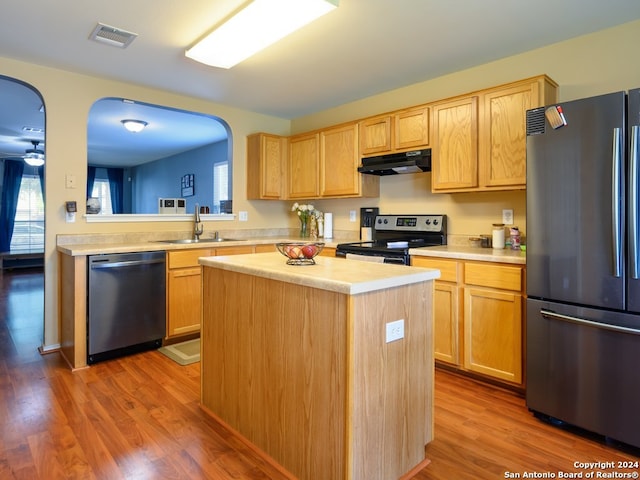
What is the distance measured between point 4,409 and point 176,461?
4.21ft

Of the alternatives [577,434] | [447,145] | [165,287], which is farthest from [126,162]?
[577,434]

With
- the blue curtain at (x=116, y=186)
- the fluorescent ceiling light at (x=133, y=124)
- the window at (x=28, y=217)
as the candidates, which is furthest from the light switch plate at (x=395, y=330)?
the blue curtain at (x=116, y=186)

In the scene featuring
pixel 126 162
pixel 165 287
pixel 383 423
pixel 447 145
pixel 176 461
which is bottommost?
pixel 176 461

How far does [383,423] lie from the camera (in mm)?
1571

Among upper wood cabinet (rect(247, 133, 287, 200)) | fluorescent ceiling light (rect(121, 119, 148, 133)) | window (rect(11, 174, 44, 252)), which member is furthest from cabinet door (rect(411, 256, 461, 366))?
window (rect(11, 174, 44, 252))

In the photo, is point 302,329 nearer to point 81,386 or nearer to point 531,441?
point 531,441

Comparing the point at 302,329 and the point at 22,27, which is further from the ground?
the point at 22,27

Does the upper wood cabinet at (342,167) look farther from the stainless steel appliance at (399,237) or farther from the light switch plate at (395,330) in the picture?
the light switch plate at (395,330)

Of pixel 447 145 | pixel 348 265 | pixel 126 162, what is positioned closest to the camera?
pixel 348 265

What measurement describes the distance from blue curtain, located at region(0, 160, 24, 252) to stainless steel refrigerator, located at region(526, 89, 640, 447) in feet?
33.4

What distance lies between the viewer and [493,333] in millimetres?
2564

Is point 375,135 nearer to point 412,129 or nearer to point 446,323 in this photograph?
point 412,129

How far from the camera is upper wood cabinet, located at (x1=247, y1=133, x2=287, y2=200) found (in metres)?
4.39

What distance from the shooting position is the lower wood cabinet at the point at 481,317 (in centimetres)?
245
